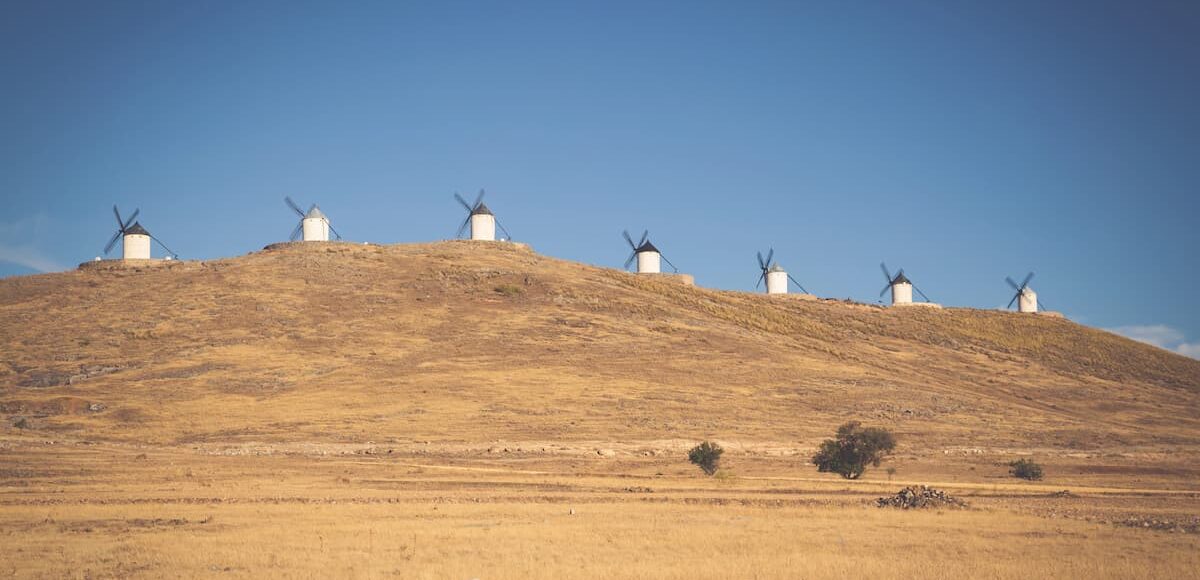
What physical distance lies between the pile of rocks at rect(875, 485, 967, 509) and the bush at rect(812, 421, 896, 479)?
11.7 metres

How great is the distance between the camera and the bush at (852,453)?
41.2 m

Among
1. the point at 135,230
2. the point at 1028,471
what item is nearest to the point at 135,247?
the point at 135,230

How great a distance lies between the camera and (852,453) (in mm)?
41281

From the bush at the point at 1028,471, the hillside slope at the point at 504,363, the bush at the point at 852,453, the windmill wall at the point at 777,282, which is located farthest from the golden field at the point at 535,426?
the windmill wall at the point at 777,282

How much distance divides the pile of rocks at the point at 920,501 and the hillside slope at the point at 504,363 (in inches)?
828

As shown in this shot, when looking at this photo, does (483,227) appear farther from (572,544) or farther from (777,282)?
(572,544)

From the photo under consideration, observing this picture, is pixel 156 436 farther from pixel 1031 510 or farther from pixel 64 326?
pixel 1031 510

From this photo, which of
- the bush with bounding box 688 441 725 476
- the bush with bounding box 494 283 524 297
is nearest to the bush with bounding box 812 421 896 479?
the bush with bounding box 688 441 725 476

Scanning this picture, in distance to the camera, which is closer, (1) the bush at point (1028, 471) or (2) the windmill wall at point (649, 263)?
(1) the bush at point (1028, 471)

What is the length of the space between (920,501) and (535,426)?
2821 cm

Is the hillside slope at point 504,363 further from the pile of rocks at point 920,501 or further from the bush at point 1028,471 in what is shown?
the pile of rocks at point 920,501

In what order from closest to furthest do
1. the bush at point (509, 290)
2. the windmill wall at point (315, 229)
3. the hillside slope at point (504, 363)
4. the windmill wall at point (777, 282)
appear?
the hillside slope at point (504, 363), the bush at point (509, 290), the windmill wall at point (315, 229), the windmill wall at point (777, 282)

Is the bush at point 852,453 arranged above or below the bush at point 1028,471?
above

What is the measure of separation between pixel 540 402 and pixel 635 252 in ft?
217
